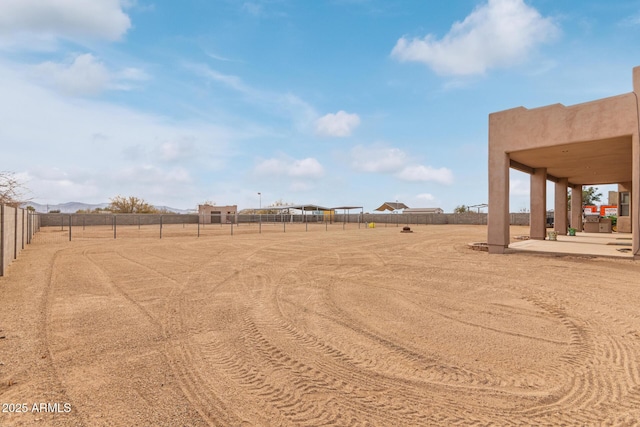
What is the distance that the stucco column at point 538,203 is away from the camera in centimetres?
1931

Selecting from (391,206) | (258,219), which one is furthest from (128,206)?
(391,206)

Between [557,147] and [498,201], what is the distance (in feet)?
9.66

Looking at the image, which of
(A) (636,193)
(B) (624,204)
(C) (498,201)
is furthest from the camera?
(B) (624,204)

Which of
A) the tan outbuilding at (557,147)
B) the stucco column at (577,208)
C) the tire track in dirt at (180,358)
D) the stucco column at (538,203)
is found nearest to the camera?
the tire track in dirt at (180,358)

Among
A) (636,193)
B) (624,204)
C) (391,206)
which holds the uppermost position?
(391,206)

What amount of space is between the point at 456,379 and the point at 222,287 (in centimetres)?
581

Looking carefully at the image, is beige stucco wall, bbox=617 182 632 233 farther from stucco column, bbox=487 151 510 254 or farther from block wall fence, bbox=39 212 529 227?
stucco column, bbox=487 151 510 254

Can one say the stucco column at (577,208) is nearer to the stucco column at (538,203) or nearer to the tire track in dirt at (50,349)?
the stucco column at (538,203)

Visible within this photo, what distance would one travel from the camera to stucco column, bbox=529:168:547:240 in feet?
63.4

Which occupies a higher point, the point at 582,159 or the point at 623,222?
the point at 582,159

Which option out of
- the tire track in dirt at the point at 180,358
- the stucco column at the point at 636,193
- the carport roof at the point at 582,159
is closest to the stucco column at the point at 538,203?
the carport roof at the point at 582,159

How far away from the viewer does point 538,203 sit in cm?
1962

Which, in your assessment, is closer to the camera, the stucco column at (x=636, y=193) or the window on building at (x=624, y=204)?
the stucco column at (x=636, y=193)

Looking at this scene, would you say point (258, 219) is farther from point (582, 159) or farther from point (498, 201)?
point (582, 159)
